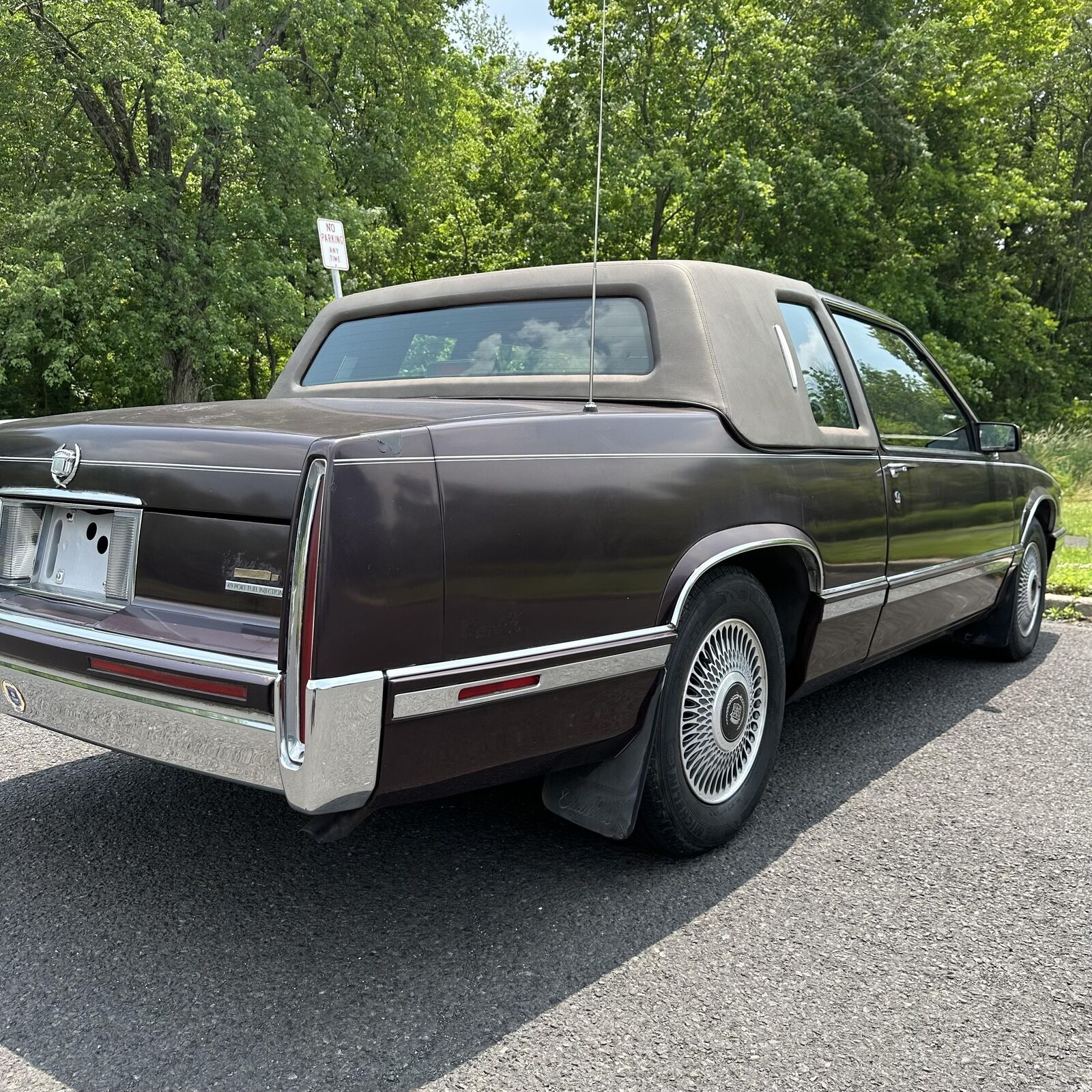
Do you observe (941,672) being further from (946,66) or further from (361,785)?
(946,66)

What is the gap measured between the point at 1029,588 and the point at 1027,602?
0.26 feet

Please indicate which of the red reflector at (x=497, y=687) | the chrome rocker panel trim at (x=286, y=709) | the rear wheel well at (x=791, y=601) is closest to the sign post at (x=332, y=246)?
the rear wheel well at (x=791, y=601)

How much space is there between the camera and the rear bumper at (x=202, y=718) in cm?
200

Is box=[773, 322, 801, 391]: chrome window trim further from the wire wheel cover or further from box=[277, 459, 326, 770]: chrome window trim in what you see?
box=[277, 459, 326, 770]: chrome window trim

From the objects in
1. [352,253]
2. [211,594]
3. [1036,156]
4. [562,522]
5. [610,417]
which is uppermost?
[1036,156]

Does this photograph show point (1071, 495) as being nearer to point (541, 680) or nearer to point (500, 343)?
point (500, 343)

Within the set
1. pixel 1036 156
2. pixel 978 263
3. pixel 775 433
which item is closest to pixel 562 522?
pixel 775 433

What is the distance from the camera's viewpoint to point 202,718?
215 centimetres

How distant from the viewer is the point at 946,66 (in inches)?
780

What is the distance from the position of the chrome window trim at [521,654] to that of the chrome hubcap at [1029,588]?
3465mm

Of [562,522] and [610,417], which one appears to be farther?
[610,417]

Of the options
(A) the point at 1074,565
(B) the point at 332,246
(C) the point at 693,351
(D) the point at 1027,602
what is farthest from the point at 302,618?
(A) the point at 1074,565

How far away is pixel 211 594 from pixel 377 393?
1527 mm

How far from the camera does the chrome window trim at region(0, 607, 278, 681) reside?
208 cm
